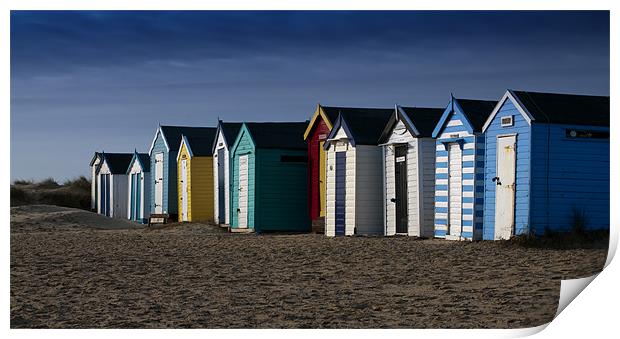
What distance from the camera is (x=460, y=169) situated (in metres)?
19.6

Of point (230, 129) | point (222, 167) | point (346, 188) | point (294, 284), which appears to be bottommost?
point (294, 284)

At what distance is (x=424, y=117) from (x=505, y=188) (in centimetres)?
406

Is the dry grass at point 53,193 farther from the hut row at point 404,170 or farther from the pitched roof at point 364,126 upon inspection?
the pitched roof at point 364,126

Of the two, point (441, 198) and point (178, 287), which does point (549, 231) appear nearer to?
point (441, 198)

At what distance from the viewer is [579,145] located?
57.4 feet

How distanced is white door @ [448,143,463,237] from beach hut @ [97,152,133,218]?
22744 millimetres

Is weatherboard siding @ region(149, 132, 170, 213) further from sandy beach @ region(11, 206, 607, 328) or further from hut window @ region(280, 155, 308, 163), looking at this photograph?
sandy beach @ region(11, 206, 607, 328)

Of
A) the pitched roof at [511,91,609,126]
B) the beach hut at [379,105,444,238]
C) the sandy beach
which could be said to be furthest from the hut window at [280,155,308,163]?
the pitched roof at [511,91,609,126]

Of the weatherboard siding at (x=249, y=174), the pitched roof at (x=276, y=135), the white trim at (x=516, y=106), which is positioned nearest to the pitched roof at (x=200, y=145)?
the weatherboard siding at (x=249, y=174)

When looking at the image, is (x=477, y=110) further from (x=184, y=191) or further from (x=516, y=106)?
(x=184, y=191)

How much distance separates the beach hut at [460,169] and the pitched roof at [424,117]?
0.70 metres

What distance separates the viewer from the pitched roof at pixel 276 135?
1047 inches

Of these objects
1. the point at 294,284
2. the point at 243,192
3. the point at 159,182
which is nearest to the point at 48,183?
the point at 159,182

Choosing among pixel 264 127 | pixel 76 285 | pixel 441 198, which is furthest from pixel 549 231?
pixel 264 127
